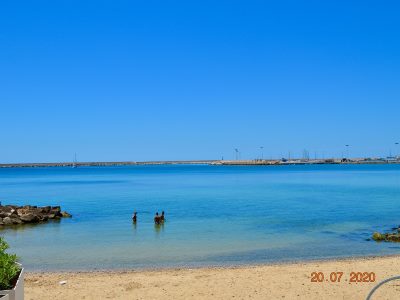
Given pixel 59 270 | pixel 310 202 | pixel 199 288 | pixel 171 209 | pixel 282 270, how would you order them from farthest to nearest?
pixel 310 202 < pixel 171 209 < pixel 59 270 < pixel 282 270 < pixel 199 288

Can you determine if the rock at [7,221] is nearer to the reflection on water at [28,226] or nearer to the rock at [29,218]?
the reflection on water at [28,226]

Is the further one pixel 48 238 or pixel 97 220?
pixel 97 220

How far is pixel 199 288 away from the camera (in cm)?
1448

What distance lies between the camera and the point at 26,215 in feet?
123

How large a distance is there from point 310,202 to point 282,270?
A: 36426 millimetres

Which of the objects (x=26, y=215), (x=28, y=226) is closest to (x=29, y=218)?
(x=26, y=215)

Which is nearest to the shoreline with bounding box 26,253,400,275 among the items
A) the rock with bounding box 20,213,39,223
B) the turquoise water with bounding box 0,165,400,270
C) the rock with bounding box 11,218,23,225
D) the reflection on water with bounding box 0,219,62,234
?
the turquoise water with bounding box 0,165,400,270

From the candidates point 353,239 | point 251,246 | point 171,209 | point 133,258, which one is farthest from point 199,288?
point 171,209

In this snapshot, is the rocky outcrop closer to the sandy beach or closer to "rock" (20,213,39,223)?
"rock" (20,213,39,223)

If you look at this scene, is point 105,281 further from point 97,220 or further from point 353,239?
point 97,220
